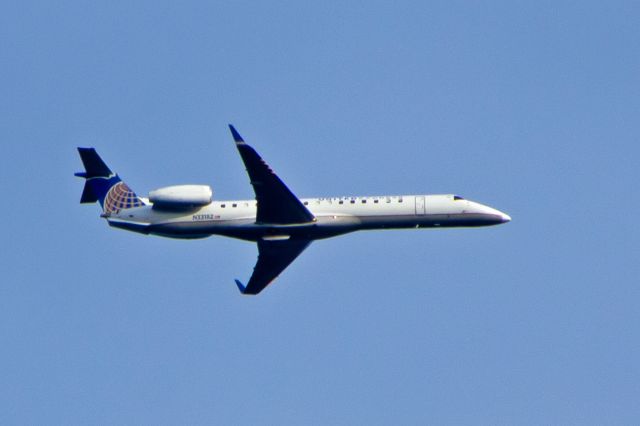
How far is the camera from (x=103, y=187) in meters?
62.6

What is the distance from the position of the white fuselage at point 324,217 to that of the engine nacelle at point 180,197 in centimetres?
56

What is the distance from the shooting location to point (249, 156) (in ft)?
Answer: 186

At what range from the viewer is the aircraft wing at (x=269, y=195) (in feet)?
186

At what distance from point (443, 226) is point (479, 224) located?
198cm

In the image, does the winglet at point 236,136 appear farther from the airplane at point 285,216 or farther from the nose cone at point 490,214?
the nose cone at point 490,214

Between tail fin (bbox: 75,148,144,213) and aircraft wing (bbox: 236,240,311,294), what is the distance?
7350 millimetres

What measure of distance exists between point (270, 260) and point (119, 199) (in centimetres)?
899

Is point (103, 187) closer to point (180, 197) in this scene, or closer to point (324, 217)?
point (180, 197)

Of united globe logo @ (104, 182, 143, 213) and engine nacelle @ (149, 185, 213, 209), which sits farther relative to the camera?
united globe logo @ (104, 182, 143, 213)

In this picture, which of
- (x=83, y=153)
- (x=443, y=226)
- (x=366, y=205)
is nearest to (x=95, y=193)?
(x=83, y=153)

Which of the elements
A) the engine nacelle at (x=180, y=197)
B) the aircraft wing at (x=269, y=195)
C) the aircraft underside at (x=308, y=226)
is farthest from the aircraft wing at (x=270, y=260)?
the engine nacelle at (x=180, y=197)

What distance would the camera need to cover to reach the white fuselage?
59688 mm

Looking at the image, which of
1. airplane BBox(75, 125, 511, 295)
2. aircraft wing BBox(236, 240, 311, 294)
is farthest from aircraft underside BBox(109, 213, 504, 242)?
aircraft wing BBox(236, 240, 311, 294)

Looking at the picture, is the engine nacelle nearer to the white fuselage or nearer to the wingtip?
the white fuselage
